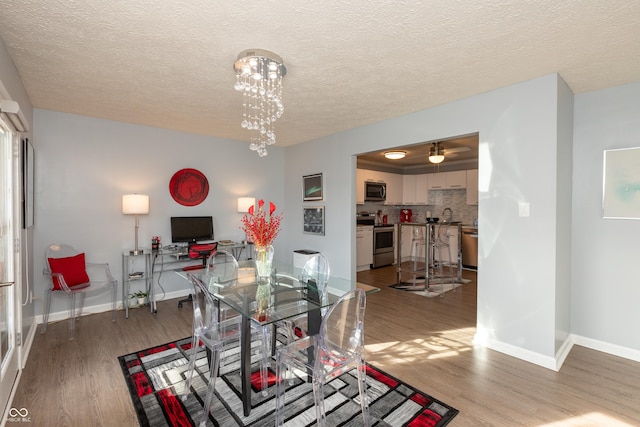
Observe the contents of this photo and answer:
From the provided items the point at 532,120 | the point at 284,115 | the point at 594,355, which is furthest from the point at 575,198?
the point at 284,115

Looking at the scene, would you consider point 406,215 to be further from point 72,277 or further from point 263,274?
point 72,277

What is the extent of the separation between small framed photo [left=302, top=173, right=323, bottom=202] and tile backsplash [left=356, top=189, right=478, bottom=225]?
228 centimetres

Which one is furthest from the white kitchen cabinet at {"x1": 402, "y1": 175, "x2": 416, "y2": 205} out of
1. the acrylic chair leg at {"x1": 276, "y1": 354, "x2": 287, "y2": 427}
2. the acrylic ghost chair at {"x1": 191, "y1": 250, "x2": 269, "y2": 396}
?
the acrylic chair leg at {"x1": 276, "y1": 354, "x2": 287, "y2": 427}

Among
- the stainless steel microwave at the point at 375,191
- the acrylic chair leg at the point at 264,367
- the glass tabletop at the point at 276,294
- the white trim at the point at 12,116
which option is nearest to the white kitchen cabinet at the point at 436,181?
the stainless steel microwave at the point at 375,191

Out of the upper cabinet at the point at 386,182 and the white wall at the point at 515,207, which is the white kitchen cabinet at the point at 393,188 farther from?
the white wall at the point at 515,207

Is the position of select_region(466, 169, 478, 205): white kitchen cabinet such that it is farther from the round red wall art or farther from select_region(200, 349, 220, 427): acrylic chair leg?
select_region(200, 349, 220, 427): acrylic chair leg

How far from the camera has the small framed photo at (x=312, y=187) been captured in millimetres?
4785

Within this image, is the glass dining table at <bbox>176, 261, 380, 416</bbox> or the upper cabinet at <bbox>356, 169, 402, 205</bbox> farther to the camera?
the upper cabinet at <bbox>356, 169, 402, 205</bbox>

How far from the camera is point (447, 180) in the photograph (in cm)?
688

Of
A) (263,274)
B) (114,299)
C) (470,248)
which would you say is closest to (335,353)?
(263,274)

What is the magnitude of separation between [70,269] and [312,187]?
10.5 ft

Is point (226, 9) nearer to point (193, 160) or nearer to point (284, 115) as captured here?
point (284, 115)

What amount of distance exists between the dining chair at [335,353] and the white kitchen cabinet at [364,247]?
441 centimetres

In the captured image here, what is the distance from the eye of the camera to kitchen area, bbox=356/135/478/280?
6.37 m
